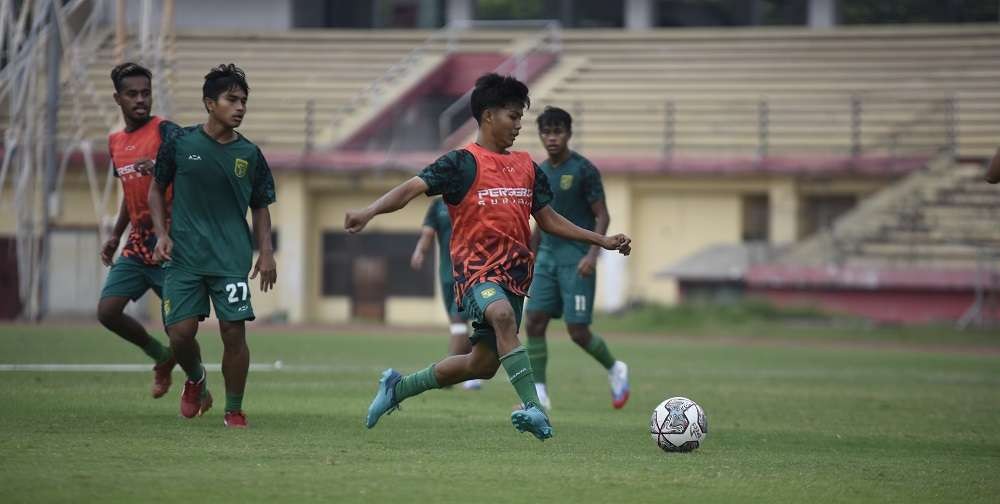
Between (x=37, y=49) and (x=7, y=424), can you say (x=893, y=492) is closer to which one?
(x=7, y=424)

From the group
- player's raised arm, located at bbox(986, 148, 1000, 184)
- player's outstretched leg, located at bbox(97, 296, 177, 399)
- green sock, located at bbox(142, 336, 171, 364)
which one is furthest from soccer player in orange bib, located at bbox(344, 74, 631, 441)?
green sock, located at bbox(142, 336, 171, 364)

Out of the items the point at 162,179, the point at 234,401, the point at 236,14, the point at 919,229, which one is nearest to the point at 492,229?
the point at 234,401

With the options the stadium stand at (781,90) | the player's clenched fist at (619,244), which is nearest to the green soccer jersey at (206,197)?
the player's clenched fist at (619,244)

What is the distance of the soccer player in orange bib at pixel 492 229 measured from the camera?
362 inches

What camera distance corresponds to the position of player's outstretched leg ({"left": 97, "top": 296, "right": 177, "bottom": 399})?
11.4m

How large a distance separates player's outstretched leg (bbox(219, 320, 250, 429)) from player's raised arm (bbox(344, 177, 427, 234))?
1.80 metres

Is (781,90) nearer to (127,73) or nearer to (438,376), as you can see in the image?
(127,73)

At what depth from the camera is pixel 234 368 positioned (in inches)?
403

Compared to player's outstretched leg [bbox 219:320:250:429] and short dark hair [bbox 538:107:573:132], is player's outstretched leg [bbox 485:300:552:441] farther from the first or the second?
short dark hair [bbox 538:107:573:132]

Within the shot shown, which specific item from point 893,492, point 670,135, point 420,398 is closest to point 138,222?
point 420,398

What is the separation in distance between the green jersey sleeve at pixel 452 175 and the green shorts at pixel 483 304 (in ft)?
1.82

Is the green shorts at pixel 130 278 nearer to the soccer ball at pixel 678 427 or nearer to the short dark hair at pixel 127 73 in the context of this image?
the short dark hair at pixel 127 73

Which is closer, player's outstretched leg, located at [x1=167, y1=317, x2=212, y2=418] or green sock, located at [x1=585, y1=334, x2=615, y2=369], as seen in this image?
player's outstretched leg, located at [x1=167, y1=317, x2=212, y2=418]

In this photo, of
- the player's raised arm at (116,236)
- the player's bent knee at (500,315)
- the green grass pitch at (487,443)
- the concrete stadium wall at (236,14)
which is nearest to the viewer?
the green grass pitch at (487,443)
